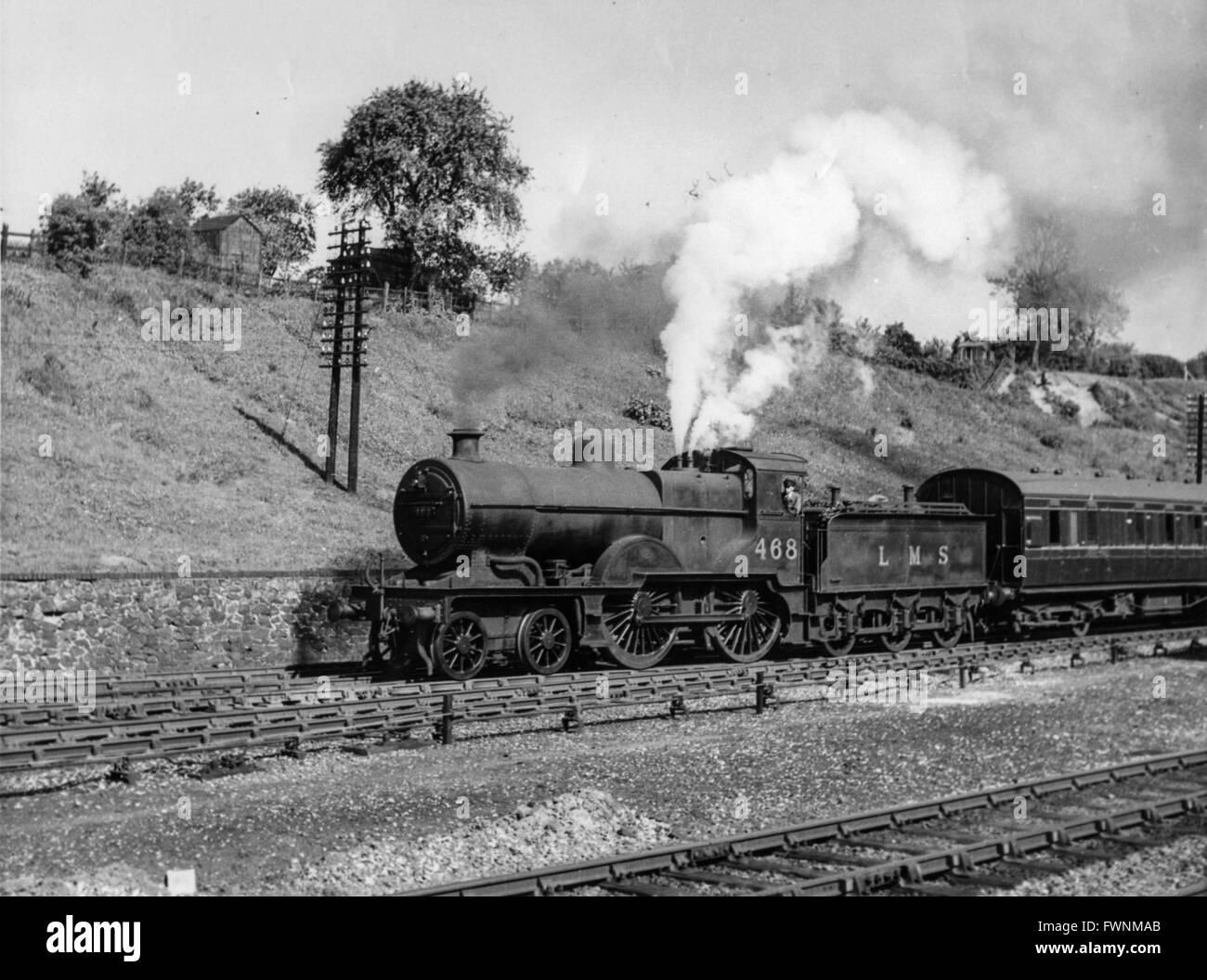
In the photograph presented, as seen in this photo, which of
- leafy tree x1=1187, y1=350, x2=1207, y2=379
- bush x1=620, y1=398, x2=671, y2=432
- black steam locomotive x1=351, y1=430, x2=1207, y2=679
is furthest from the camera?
leafy tree x1=1187, y1=350, x2=1207, y2=379

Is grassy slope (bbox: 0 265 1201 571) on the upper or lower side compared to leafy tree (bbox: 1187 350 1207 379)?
lower

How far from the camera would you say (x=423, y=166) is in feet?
141

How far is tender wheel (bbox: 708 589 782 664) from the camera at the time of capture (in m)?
19.3

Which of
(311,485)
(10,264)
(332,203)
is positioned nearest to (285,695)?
(311,485)

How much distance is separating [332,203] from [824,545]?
30.3 m

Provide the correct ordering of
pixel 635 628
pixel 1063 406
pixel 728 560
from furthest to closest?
pixel 1063 406 → pixel 728 560 → pixel 635 628

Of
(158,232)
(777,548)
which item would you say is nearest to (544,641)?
(777,548)

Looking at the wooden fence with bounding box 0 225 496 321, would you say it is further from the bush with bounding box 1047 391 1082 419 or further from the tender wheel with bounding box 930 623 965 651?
the bush with bounding box 1047 391 1082 419

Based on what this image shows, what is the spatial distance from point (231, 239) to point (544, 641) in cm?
3436

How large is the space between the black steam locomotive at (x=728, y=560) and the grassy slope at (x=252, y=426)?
17.5ft

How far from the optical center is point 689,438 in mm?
21266
